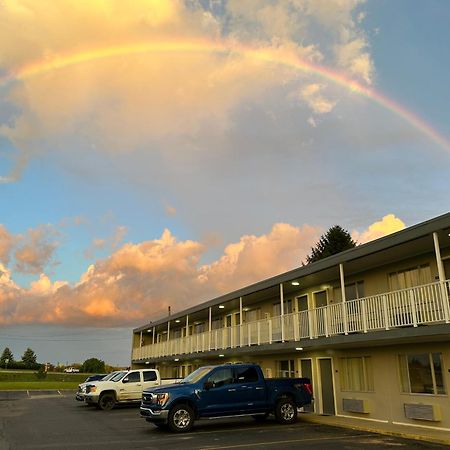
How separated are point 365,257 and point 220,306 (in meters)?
13.6

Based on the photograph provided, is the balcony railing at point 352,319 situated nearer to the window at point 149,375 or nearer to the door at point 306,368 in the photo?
the door at point 306,368

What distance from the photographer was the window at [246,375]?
14.9m

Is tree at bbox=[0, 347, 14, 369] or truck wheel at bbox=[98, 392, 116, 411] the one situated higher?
tree at bbox=[0, 347, 14, 369]

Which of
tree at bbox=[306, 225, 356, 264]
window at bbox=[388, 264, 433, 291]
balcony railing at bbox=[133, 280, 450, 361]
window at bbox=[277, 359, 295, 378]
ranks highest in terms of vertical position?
tree at bbox=[306, 225, 356, 264]

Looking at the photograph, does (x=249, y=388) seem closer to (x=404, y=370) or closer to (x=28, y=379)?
(x=404, y=370)

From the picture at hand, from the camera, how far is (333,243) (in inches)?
2133

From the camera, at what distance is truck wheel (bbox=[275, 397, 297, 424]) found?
15.3 metres

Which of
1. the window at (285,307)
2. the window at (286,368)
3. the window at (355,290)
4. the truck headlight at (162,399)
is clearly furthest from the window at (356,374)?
the truck headlight at (162,399)

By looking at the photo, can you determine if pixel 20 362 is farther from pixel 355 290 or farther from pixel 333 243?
pixel 355 290

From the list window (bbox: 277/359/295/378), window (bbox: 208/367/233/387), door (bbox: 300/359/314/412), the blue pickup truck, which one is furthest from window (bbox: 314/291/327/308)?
window (bbox: 208/367/233/387)

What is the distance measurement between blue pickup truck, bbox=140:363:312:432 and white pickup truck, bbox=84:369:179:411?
786cm

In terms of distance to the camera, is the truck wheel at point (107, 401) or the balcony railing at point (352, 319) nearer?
the balcony railing at point (352, 319)

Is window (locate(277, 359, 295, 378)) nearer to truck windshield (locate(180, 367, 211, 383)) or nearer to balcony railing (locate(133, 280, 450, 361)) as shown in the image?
balcony railing (locate(133, 280, 450, 361))

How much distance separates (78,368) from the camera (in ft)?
337
